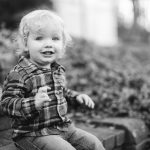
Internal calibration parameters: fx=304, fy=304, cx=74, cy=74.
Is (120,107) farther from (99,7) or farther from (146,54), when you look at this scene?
(99,7)

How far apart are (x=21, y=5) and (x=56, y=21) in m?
7.28

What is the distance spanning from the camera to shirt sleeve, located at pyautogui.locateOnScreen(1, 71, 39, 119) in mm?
1941

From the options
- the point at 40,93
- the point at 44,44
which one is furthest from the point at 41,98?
the point at 44,44

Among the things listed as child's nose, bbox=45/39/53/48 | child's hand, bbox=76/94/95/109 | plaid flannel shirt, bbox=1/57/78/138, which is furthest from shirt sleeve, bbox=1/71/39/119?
child's hand, bbox=76/94/95/109

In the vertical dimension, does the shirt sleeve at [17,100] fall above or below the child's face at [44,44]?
below

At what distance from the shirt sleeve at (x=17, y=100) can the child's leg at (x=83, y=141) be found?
39 cm

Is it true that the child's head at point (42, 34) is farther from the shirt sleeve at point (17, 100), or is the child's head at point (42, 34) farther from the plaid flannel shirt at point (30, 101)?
the shirt sleeve at point (17, 100)

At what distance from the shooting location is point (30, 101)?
6.37 ft

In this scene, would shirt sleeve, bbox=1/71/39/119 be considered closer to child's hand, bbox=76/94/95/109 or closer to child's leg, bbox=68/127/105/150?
child's leg, bbox=68/127/105/150

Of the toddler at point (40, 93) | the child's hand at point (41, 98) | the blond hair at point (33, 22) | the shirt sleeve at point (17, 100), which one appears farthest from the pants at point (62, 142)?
the blond hair at point (33, 22)

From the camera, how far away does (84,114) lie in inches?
151

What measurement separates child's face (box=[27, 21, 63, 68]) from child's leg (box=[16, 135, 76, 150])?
55cm

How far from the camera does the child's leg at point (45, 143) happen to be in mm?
1997

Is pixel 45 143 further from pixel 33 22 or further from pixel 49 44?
pixel 33 22
